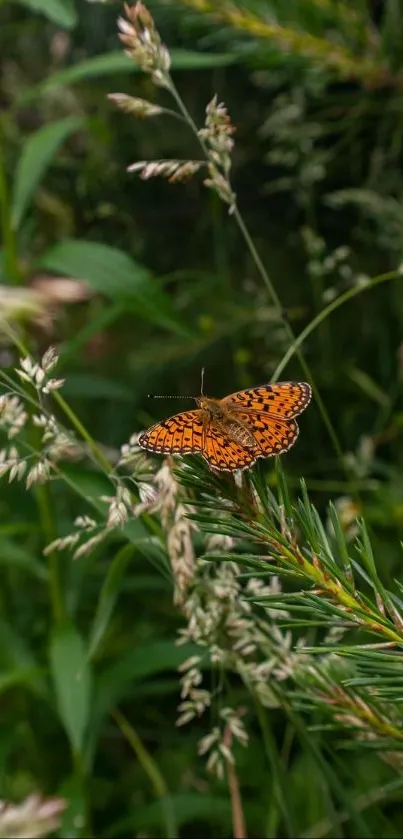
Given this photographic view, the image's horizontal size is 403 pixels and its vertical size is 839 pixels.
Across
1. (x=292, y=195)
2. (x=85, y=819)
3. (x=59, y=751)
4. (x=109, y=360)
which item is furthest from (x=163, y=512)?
(x=109, y=360)

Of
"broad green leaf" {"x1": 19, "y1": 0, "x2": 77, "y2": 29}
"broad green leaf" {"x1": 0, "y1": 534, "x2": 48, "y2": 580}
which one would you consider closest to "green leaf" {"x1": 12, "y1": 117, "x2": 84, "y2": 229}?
"broad green leaf" {"x1": 19, "y1": 0, "x2": 77, "y2": 29}

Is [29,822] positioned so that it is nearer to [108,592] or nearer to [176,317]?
[108,592]

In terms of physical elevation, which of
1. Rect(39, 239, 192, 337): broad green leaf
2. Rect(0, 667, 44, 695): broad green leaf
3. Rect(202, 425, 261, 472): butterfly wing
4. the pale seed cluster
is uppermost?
the pale seed cluster

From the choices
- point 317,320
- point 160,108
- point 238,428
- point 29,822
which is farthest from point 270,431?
point 29,822

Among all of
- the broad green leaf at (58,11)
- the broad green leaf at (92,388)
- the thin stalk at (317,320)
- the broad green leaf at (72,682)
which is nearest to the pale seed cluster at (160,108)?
the thin stalk at (317,320)

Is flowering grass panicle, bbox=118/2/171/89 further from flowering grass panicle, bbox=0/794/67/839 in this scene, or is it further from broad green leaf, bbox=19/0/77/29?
flowering grass panicle, bbox=0/794/67/839

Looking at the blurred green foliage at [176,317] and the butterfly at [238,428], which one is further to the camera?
the blurred green foliage at [176,317]

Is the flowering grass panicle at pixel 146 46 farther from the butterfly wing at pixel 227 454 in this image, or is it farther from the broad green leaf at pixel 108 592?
the broad green leaf at pixel 108 592

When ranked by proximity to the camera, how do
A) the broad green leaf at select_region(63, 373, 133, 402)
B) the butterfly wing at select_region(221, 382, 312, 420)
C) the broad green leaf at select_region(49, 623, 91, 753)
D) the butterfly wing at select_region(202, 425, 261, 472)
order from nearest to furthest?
the butterfly wing at select_region(202, 425, 261, 472), the butterfly wing at select_region(221, 382, 312, 420), the broad green leaf at select_region(49, 623, 91, 753), the broad green leaf at select_region(63, 373, 133, 402)
